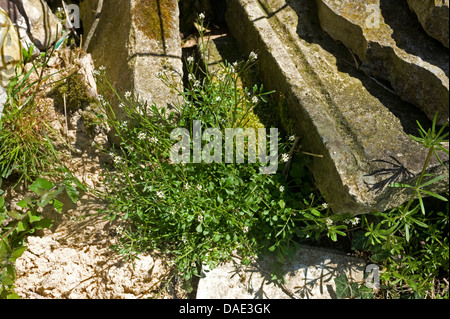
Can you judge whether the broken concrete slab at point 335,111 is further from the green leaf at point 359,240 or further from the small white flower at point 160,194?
the small white flower at point 160,194

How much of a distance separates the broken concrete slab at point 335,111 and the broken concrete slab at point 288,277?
0.69 metres

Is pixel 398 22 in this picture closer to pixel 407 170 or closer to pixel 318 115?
pixel 318 115

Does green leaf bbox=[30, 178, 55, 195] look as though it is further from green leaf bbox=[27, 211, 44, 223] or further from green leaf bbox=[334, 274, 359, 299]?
green leaf bbox=[334, 274, 359, 299]

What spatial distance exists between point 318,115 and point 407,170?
0.68 metres

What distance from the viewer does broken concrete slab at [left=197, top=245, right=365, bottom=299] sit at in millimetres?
3271

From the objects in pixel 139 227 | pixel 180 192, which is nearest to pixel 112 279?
pixel 139 227

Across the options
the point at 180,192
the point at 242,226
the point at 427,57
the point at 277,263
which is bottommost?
the point at 277,263

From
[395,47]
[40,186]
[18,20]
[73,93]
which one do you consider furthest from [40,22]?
[395,47]

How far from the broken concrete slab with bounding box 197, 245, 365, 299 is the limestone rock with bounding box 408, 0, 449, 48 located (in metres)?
1.76

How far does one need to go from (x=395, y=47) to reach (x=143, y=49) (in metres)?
1.85

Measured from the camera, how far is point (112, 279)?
3.24 meters

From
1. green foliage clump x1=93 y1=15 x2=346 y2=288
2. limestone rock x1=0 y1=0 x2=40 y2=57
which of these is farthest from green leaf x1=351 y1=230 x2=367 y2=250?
limestone rock x1=0 y1=0 x2=40 y2=57

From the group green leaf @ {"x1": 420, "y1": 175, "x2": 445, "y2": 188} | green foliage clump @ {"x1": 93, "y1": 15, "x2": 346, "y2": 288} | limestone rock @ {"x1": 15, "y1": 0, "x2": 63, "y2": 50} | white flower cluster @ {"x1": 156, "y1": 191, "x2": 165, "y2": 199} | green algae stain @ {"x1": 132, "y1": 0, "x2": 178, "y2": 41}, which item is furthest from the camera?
limestone rock @ {"x1": 15, "y1": 0, "x2": 63, "y2": 50}

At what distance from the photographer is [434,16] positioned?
9.30 feet
